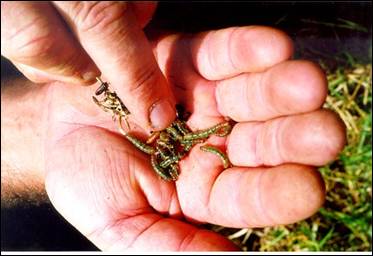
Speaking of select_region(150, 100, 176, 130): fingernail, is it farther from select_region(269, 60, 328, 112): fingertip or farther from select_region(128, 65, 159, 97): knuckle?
select_region(269, 60, 328, 112): fingertip

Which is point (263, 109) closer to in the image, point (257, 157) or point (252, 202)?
point (257, 157)

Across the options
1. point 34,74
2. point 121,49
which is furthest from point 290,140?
point 34,74

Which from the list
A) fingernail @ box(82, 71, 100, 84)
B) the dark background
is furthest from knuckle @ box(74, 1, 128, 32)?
the dark background

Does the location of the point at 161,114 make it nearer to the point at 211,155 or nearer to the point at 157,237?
the point at 211,155

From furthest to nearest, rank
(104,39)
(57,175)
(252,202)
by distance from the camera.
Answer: (57,175) → (252,202) → (104,39)

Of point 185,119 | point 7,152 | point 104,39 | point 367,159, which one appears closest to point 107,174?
point 185,119

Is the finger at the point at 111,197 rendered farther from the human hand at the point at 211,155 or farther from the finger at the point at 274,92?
the finger at the point at 274,92

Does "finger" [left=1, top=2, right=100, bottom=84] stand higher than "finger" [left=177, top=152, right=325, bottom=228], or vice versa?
"finger" [left=1, top=2, right=100, bottom=84]
